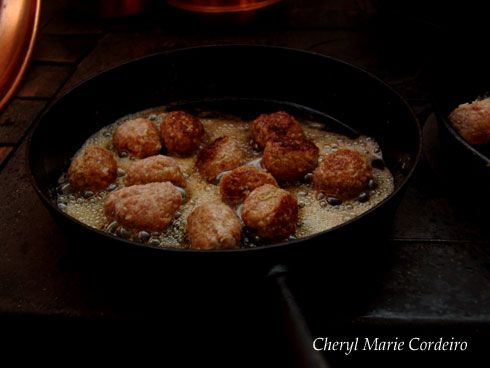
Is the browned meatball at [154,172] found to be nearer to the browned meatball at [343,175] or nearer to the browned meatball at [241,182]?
the browned meatball at [241,182]

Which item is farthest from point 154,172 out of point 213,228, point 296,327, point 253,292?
point 296,327

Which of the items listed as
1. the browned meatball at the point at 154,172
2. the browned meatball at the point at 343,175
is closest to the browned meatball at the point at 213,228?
the browned meatball at the point at 154,172

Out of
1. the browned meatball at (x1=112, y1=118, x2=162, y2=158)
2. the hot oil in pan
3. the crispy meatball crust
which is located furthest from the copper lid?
the crispy meatball crust

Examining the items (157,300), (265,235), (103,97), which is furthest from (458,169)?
(103,97)

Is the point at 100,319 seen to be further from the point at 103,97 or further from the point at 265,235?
the point at 103,97

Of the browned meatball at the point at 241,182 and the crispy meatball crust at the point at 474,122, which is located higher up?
the crispy meatball crust at the point at 474,122

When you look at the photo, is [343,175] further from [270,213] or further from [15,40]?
[15,40]
